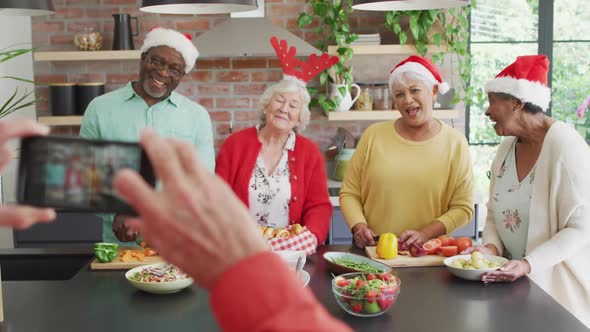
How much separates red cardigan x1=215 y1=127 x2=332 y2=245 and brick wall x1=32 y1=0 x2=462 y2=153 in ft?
5.71

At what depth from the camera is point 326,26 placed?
475 cm

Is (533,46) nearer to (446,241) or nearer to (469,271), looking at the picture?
(446,241)

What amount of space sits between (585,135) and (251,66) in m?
2.48

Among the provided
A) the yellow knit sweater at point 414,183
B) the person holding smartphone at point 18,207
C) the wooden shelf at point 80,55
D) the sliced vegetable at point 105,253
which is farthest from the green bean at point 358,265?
the wooden shelf at point 80,55

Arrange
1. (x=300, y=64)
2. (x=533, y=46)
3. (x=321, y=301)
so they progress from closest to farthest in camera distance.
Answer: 1. (x=321, y=301)
2. (x=300, y=64)
3. (x=533, y=46)

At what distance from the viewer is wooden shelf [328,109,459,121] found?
4555 mm

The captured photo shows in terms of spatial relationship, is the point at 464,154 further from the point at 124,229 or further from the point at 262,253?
the point at 262,253

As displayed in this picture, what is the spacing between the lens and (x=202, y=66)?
483 cm

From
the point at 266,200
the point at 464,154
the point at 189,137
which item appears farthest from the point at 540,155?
the point at 189,137

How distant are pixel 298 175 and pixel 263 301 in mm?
2389

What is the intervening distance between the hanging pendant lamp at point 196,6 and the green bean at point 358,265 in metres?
0.94

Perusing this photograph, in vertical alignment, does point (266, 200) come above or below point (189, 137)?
below

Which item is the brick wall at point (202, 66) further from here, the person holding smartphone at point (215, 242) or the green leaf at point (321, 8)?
the person holding smartphone at point (215, 242)

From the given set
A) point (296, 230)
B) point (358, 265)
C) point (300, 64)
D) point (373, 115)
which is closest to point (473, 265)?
point (358, 265)
